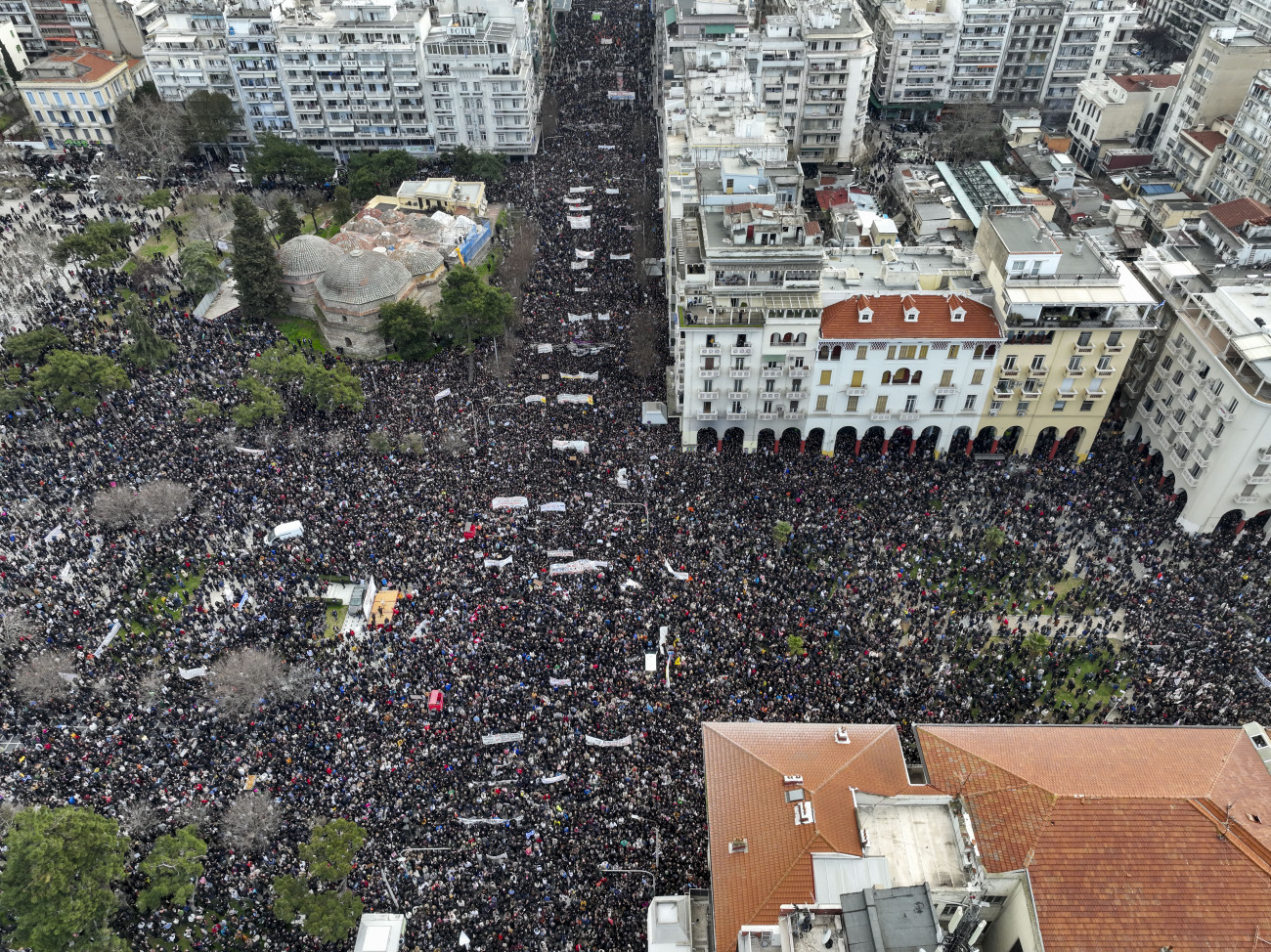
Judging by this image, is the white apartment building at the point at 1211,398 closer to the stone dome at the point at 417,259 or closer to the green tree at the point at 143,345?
the stone dome at the point at 417,259

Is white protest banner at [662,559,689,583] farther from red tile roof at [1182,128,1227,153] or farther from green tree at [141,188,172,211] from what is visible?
red tile roof at [1182,128,1227,153]

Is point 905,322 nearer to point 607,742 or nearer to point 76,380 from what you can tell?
point 607,742

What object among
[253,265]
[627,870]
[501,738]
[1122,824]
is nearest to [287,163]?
[253,265]

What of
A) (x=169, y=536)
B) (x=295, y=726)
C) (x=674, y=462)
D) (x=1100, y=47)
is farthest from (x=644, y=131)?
(x=295, y=726)

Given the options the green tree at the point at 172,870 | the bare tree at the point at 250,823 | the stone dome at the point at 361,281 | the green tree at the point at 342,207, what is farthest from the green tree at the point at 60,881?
the green tree at the point at 342,207

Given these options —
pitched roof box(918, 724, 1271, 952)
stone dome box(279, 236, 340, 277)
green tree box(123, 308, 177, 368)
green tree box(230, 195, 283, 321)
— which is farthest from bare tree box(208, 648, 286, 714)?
stone dome box(279, 236, 340, 277)
